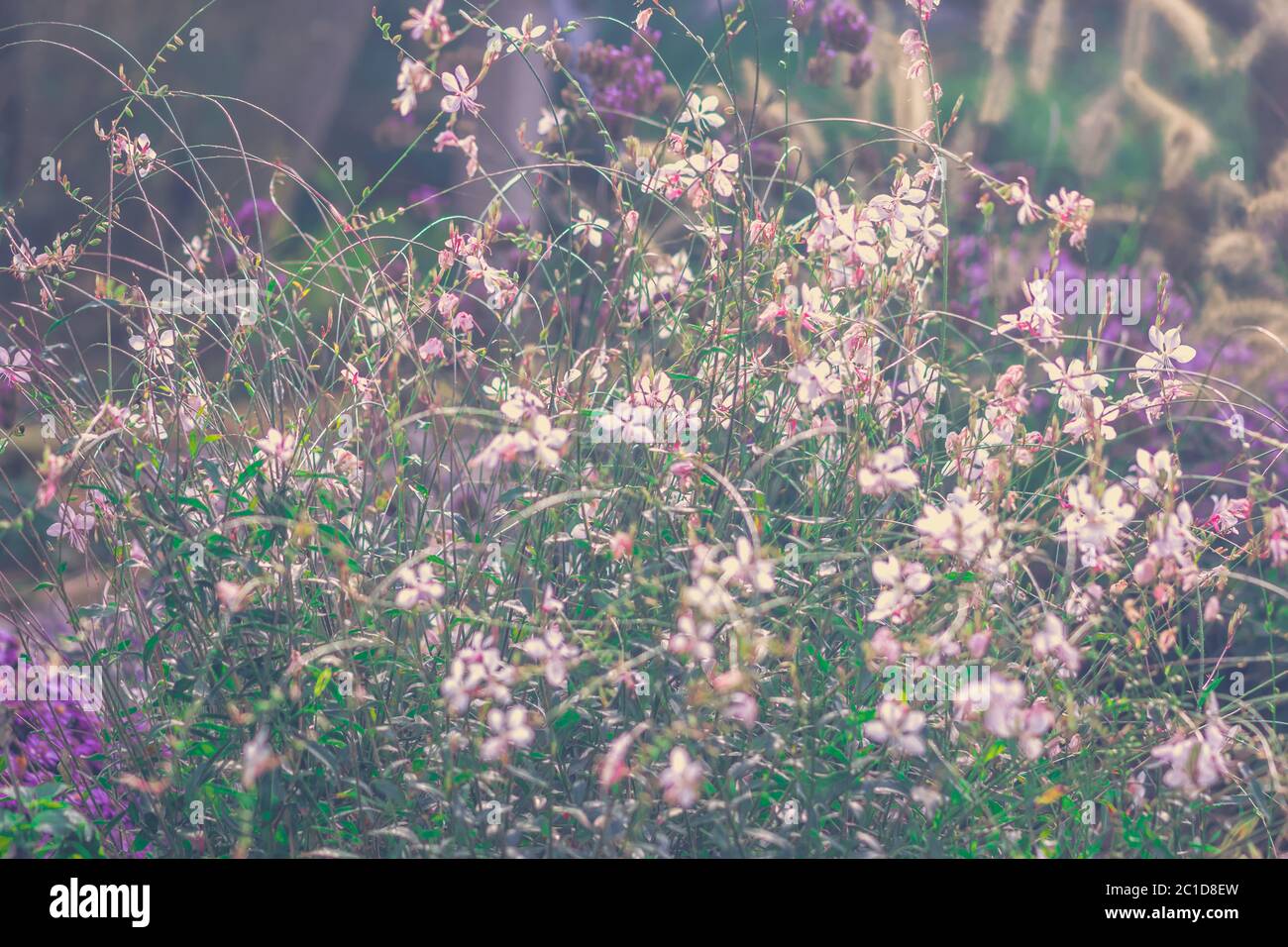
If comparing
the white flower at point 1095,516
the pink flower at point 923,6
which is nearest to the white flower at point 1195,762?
the white flower at point 1095,516

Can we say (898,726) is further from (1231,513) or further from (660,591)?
(1231,513)

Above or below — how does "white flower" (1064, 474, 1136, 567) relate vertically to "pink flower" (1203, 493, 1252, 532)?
below

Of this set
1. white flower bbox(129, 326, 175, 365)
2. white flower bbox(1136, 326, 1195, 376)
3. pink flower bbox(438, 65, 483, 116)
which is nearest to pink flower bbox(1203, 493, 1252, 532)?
white flower bbox(1136, 326, 1195, 376)

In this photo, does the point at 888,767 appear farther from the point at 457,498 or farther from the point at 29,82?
the point at 29,82

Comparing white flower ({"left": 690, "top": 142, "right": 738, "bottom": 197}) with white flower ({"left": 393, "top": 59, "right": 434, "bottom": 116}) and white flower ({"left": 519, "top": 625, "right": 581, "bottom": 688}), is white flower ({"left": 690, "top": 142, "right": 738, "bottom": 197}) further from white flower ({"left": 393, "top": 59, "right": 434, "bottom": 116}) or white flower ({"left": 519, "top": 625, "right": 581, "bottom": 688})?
white flower ({"left": 519, "top": 625, "right": 581, "bottom": 688})

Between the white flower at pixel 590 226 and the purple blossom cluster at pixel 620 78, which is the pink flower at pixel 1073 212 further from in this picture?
the purple blossom cluster at pixel 620 78

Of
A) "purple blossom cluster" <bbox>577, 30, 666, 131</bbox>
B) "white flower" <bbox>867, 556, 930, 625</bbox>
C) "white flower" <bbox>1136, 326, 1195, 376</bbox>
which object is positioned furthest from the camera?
"purple blossom cluster" <bbox>577, 30, 666, 131</bbox>

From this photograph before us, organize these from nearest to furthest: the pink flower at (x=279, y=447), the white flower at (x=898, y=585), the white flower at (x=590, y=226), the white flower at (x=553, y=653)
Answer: the white flower at (x=553, y=653) → the white flower at (x=898, y=585) → the pink flower at (x=279, y=447) → the white flower at (x=590, y=226)

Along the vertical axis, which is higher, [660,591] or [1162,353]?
[1162,353]

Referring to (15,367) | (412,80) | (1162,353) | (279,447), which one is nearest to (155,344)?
(15,367)

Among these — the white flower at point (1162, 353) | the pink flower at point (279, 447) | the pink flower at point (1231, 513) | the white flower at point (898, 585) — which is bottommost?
the white flower at point (898, 585)

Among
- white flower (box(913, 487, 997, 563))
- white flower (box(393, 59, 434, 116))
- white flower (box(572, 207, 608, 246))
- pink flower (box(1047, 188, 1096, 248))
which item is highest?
white flower (box(393, 59, 434, 116))
